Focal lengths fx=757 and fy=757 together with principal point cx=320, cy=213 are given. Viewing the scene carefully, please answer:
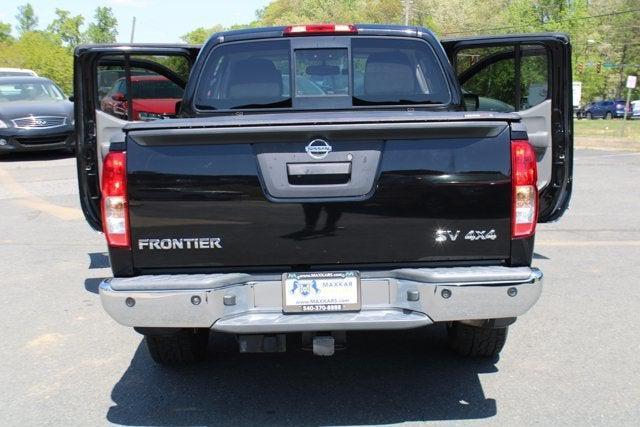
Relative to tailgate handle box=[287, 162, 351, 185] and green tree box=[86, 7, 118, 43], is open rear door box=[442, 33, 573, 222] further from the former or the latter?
green tree box=[86, 7, 118, 43]

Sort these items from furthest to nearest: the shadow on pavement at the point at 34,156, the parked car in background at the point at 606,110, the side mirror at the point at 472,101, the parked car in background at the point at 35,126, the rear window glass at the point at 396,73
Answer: the parked car in background at the point at 606,110 < the shadow on pavement at the point at 34,156 < the parked car in background at the point at 35,126 < the side mirror at the point at 472,101 < the rear window glass at the point at 396,73

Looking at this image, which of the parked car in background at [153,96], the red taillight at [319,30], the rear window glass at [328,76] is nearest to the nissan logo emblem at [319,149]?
the rear window glass at [328,76]

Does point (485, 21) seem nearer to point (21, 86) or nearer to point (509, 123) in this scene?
point (21, 86)

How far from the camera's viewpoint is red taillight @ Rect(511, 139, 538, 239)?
3559 mm

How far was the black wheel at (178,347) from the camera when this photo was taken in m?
4.46

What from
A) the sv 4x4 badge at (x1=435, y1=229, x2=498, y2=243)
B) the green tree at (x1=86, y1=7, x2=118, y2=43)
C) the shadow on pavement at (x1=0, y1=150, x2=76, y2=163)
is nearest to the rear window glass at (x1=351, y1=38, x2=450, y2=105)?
the sv 4x4 badge at (x1=435, y1=229, x2=498, y2=243)

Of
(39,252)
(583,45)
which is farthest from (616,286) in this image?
(583,45)

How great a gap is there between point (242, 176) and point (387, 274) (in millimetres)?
828

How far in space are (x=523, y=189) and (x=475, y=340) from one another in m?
1.34

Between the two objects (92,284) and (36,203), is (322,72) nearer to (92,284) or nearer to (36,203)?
(92,284)

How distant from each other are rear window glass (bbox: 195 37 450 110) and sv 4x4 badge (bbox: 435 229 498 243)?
1421mm

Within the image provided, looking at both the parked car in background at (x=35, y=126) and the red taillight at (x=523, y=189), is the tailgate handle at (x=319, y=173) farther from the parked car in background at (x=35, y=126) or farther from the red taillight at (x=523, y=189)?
the parked car in background at (x=35, y=126)

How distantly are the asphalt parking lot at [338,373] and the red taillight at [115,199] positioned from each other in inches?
40.3

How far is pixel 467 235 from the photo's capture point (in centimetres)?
358
